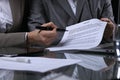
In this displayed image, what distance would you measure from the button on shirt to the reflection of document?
34 centimetres

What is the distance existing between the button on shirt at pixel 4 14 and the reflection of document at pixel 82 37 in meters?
0.34

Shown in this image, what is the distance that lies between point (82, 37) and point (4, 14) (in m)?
0.46

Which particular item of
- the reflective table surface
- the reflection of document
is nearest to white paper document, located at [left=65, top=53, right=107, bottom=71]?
the reflective table surface

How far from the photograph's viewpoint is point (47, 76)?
2.27 ft

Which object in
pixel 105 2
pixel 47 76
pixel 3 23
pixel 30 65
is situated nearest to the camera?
pixel 47 76

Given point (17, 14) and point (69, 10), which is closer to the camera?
point (17, 14)

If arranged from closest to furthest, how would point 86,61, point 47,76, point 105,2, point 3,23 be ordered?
point 47,76
point 86,61
point 3,23
point 105,2

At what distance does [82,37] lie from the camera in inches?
46.7

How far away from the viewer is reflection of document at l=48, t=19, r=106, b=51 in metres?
1.16

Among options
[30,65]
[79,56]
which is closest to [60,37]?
[79,56]

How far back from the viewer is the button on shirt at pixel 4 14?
1382 millimetres

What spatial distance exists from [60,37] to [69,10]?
420 mm

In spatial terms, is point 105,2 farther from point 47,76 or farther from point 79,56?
point 47,76

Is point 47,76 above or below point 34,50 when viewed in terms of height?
above
